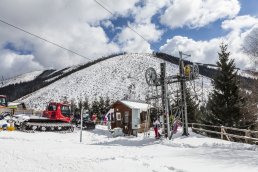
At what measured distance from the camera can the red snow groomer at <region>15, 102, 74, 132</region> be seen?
16781mm

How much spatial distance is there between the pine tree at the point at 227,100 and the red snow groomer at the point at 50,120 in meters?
15.4

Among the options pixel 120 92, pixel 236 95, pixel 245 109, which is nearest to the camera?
pixel 245 109

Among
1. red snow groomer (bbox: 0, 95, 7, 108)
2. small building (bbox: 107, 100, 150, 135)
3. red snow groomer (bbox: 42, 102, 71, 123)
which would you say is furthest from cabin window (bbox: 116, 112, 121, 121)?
red snow groomer (bbox: 0, 95, 7, 108)

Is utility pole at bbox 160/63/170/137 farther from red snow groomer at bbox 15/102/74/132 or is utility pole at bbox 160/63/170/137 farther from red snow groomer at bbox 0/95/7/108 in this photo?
red snow groomer at bbox 0/95/7/108

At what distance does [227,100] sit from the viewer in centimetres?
1602

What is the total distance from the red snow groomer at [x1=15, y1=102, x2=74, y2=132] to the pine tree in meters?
15.4

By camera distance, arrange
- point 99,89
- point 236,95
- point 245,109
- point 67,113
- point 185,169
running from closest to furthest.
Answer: point 185,169 → point 245,109 → point 236,95 → point 67,113 → point 99,89

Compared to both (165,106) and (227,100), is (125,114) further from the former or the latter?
(227,100)

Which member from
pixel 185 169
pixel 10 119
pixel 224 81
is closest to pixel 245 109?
pixel 224 81

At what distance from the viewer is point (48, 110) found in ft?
64.5

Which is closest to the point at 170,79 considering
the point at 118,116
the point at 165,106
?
the point at 165,106

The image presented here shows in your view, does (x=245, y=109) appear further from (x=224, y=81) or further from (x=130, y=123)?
(x=130, y=123)

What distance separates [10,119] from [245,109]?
2240cm

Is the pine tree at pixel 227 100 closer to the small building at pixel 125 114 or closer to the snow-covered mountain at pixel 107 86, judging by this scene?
the small building at pixel 125 114
